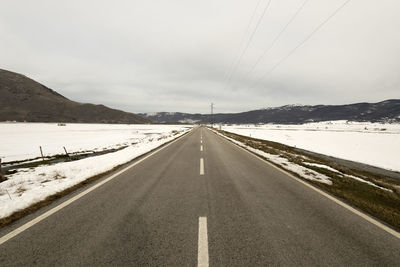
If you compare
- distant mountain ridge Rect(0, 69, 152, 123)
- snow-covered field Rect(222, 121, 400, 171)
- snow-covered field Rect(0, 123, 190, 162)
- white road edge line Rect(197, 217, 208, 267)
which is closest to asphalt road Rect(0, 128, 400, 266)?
white road edge line Rect(197, 217, 208, 267)

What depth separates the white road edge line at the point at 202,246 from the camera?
262 centimetres

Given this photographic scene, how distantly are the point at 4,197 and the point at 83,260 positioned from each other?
453cm

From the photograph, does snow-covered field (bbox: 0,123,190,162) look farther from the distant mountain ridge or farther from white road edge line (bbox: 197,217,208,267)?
the distant mountain ridge

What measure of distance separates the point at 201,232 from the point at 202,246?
0.41 meters

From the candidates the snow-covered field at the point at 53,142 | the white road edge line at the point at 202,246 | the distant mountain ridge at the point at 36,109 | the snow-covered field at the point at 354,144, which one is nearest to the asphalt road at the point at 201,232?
the white road edge line at the point at 202,246

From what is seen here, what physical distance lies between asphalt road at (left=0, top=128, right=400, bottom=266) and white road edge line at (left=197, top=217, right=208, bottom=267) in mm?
15

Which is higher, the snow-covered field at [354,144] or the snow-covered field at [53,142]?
the snow-covered field at [53,142]

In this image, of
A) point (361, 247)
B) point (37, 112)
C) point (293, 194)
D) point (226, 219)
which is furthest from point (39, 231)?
point (37, 112)

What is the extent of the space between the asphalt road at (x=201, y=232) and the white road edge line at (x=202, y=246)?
0.02 meters

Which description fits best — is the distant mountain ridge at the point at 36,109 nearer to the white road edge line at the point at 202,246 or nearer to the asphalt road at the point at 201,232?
the asphalt road at the point at 201,232

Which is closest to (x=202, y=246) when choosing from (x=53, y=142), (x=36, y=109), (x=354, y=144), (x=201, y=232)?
(x=201, y=232)

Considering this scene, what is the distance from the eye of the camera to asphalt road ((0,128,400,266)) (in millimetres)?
2734

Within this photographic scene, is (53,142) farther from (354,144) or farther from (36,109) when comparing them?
(36,109)

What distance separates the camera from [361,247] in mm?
3088
